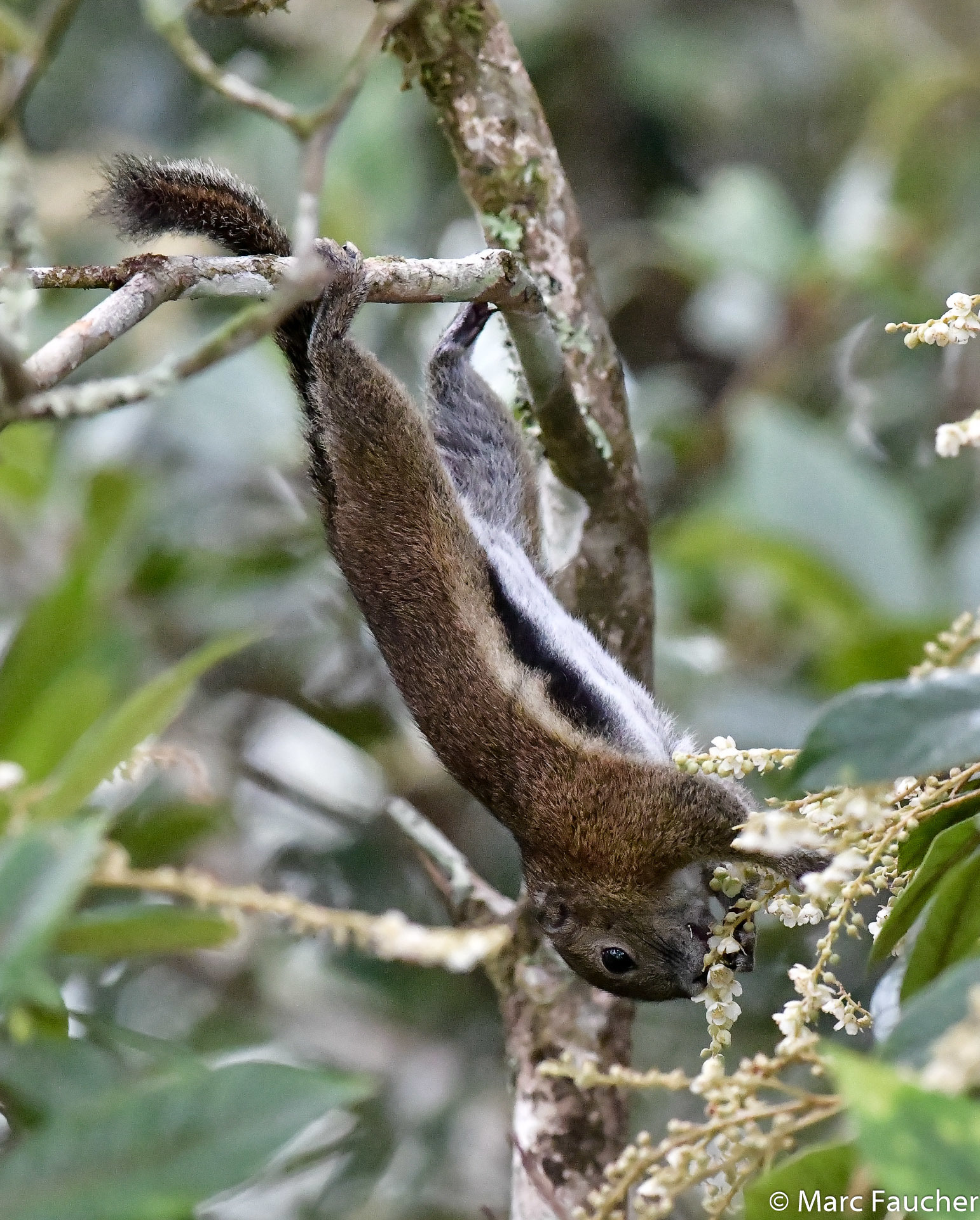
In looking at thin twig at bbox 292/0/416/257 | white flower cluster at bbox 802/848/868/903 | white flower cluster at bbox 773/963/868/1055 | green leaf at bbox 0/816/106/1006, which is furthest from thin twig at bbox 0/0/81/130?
white flower cluster at bbox 773/963/868/1055

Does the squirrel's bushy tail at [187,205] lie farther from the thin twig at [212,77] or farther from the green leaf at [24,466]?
the thin twig at [212,77]

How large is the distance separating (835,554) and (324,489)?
131cm

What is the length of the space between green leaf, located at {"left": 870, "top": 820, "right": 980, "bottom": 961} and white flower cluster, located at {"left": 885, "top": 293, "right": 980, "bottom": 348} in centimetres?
52

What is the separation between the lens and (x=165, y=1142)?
50.3 inches

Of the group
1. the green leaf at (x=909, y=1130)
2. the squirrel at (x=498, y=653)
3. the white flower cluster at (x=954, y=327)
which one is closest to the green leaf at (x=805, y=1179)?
the green leaf at (x=909, y=1130)

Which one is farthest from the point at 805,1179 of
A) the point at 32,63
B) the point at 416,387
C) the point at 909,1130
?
the point at 416,387

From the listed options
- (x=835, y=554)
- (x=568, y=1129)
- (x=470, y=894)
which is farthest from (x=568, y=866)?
(x=835, y=554)

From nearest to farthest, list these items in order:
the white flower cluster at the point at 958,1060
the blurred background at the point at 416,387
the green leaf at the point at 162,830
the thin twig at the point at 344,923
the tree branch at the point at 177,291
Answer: the white flower cluster at the point at 958,1060 → the thin twig at the point at 344,923 → the tree branch at the point at 177,291 → the green leaf at the point at 162,830 → the blurred background at the point at 416,387

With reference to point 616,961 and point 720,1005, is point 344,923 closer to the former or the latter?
point 720,1005

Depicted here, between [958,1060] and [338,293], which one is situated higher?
[338,293]

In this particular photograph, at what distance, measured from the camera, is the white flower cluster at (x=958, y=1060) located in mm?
1011

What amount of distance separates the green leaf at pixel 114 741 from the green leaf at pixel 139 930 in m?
0.14

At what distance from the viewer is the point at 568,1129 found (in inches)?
98.9

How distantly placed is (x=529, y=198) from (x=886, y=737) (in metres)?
1.49
